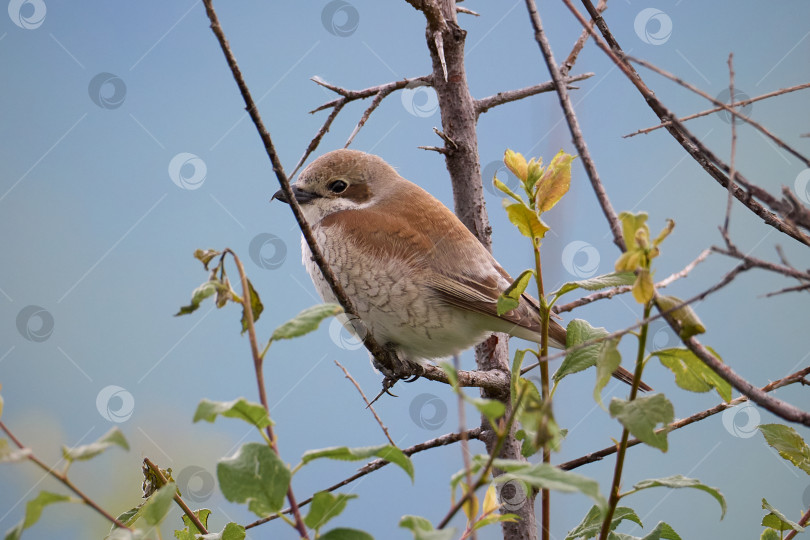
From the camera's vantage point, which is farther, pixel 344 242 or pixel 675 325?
pixel 344 242

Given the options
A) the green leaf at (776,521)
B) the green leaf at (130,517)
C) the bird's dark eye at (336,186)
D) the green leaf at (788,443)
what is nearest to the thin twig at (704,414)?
the green leaf at (788,443)

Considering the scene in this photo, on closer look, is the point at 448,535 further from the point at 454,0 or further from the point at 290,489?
the point at 454,0

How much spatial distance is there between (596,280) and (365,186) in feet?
5.91

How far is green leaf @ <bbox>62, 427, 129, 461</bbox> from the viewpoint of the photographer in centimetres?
74

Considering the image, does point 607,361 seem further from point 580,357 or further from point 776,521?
point 776,521

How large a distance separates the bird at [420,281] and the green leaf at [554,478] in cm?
142

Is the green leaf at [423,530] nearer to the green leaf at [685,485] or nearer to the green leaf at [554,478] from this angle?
the green leaf at [554,478]

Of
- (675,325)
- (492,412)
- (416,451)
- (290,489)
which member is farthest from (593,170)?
(416,451)

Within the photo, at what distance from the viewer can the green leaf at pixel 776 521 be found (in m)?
1.17

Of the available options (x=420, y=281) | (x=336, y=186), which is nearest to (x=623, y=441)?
(x=420, y=281)

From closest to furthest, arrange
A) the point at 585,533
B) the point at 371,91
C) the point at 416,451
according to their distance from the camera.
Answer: the point at 585,533 → the point at 416,451 → the point at 371,91

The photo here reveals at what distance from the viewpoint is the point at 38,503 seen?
0.74 meters

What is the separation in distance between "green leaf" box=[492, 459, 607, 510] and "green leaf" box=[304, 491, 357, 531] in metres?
0.18

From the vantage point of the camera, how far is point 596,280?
106cm
